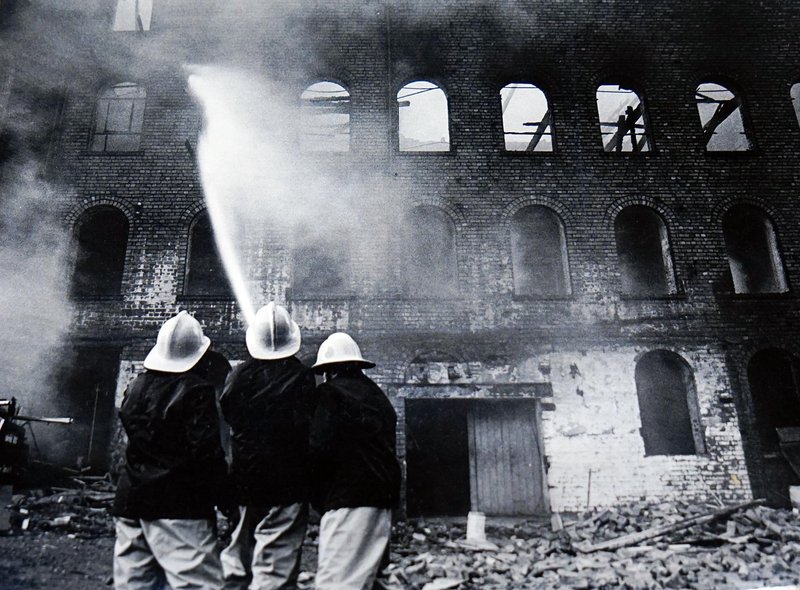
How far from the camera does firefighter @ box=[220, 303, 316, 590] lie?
3.09 metres

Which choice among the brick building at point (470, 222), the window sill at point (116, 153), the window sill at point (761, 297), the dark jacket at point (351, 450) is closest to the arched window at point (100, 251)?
the brick building at point (470, 222)

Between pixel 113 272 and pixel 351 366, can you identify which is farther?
pixel 113 272

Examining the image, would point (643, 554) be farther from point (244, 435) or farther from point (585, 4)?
point (585, 4)

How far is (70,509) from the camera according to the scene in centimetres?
737

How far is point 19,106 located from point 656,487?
12.9 metres

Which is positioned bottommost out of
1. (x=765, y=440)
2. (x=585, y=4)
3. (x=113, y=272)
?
(x=765, y=440)

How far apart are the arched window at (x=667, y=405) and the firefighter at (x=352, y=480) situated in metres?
7.22

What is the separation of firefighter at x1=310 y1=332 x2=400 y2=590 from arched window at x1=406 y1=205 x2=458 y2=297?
603cm

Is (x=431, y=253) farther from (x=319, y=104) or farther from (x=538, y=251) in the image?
(x=319, y=104)

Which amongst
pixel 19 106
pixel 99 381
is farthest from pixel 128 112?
pixel 99 381

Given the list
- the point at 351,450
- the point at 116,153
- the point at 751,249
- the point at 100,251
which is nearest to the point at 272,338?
the point at 351,450

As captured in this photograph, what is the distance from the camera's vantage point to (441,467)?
899cm

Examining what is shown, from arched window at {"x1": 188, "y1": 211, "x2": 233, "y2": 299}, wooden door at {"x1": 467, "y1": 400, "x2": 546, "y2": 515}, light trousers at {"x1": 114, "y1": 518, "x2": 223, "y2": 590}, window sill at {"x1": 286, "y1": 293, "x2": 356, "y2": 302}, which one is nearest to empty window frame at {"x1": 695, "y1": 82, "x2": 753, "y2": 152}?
wooden door at {"x1": 467, "y1": 400, "x2": 546, "y2": 515}

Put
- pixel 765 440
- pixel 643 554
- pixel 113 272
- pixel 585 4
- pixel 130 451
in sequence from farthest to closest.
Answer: pixel 585 4
pixel 113 272
pixel 765 440
pixel 643 554
pixel 130 451
